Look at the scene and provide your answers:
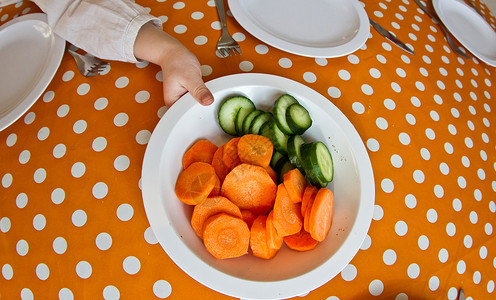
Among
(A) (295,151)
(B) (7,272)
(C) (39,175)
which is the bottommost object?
(B) (7,272)

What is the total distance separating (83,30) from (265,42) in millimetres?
442

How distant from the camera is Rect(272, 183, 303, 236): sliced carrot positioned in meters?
0.66

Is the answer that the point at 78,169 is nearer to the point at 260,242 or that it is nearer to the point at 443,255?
the point at 260,242

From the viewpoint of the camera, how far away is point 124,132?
2.48 ft

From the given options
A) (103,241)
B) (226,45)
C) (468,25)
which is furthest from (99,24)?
(468,25)

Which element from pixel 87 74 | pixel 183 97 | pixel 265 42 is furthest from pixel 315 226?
pixel 87 74

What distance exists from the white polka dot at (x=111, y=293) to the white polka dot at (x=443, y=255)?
671 millimetres

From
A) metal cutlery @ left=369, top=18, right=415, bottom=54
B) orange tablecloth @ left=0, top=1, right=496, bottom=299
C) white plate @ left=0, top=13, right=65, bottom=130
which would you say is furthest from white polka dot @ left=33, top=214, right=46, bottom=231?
metal cutlery @ left=369, top=18, right=415, bottom=54

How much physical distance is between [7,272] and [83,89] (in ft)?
1.34

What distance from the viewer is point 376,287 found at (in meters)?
0.71

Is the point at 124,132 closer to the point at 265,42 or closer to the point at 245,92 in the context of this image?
the point at 245,92

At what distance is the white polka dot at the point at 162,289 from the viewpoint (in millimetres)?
643

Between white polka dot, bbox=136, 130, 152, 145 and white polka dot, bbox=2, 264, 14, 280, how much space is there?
0.34 metres

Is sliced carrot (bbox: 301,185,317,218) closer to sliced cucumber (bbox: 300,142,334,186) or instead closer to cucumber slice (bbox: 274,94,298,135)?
sliced cucumber (bbox: 300,142,334,186)
